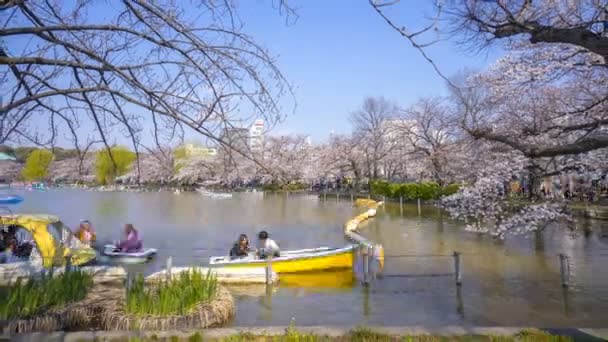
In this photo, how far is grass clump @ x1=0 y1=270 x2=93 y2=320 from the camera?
A: 6021 millimetres

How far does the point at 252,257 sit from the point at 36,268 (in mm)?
4833

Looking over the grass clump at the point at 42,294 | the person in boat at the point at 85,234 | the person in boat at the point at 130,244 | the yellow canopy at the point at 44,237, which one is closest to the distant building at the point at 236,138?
the grass clump at the point at 42,294

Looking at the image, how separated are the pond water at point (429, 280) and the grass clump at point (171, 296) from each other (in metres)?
1.29

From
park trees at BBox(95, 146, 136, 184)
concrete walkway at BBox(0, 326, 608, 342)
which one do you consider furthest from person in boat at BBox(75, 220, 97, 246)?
concrete walkway at BBox(0, 326, 608, 342)

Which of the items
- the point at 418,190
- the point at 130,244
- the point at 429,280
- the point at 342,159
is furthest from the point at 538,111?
the point at 342,159

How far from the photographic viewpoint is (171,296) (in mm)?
6480

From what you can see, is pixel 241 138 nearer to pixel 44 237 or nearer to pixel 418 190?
pixel 44 237

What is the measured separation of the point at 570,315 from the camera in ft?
28.9

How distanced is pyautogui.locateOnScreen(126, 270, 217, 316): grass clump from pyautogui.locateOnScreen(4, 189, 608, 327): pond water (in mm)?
1291

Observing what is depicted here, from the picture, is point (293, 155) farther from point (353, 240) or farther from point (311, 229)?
point (353, 240)

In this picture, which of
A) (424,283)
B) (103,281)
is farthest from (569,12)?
(103,281)

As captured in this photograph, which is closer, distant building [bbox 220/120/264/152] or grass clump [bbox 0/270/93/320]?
distant building [bbox 220/120/264/152]

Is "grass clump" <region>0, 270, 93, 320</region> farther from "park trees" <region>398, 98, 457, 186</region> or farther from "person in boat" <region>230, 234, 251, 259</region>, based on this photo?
"park trees" <region>398, 98, 457, 186</region>

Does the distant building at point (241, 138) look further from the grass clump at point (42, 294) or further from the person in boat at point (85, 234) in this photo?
the person in boat at point (85, 234)
